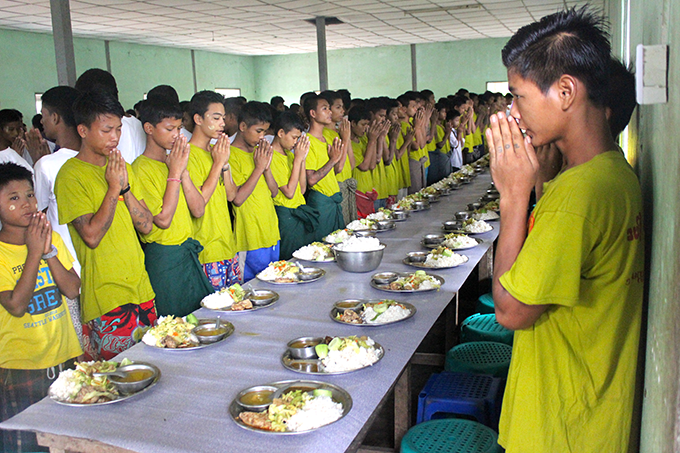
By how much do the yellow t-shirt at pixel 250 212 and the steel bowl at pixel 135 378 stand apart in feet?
7.66

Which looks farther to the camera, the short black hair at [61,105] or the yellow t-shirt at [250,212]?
the yellow t-shirt at [250,212]

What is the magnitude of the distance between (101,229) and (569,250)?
2372mm

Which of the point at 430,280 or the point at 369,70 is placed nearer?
the point at 430,280

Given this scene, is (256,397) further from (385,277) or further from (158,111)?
(158,111)

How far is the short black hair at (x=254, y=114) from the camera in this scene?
399 cm

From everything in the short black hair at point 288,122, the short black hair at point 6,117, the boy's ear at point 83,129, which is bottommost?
the boy's ear at point 83,129

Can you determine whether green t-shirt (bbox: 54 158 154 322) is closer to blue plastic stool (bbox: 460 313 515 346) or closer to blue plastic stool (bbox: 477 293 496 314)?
blue plastic stool (bbox: 460 313 515 346)

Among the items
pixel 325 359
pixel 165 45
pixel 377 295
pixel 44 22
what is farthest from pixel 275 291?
pixel 165 45

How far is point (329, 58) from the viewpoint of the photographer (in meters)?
17.4

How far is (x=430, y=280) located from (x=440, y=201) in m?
2.91

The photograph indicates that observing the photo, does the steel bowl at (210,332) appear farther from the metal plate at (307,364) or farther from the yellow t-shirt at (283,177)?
the yellow t-shirt at (283,177)

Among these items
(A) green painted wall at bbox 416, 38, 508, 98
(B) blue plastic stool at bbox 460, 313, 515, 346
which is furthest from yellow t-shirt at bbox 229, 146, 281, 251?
(A) green painted wall at bbox 416, 38, 508, 98

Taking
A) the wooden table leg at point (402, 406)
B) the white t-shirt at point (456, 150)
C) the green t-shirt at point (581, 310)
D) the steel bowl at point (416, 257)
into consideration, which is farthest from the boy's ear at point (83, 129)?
the white t-shirt at point (456, 150)

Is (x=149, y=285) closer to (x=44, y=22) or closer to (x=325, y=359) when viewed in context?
(x=325, y=359)
